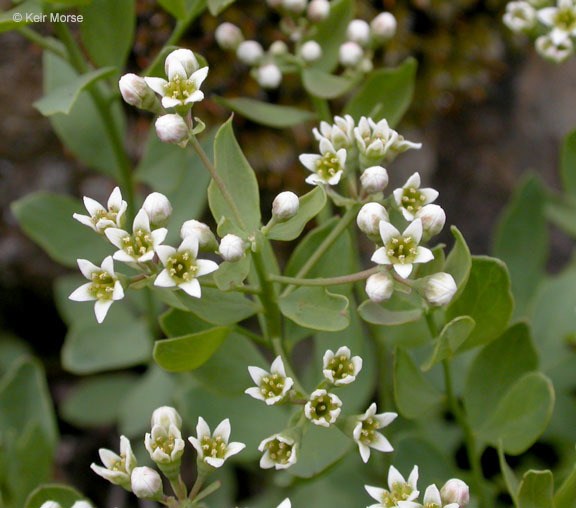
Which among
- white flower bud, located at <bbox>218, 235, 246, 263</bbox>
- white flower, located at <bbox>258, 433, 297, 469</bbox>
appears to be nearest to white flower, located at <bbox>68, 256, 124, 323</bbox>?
white flower bud, located at <bbox>218, 235, 246, 263</bbox>

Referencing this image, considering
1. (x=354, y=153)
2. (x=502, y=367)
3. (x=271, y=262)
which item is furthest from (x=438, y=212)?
(x=502, y=367)

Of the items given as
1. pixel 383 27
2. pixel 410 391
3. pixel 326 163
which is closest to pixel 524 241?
pixel 383 27

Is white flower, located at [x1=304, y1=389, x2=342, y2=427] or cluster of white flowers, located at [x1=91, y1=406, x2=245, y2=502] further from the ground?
white flower, located at [x1=304, y1=389, x2=342, y2=427]

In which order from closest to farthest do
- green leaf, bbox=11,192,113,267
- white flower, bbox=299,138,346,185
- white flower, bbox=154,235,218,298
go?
white flower, bbox=154,235,218,298 < white flower, bbox=299,138,346,185 < green leaf, bbox=11,192,113,267

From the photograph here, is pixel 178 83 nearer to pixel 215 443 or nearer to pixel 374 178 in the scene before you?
pixel 374 178

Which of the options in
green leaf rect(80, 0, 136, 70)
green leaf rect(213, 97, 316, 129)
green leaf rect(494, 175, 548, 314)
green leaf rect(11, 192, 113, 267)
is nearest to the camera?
green leaf rect(80, 0, 136, 70)

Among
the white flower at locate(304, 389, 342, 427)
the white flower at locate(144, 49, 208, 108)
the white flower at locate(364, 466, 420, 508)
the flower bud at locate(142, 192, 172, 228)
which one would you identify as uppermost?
the white flower at locate(144, 49, 208, 108)

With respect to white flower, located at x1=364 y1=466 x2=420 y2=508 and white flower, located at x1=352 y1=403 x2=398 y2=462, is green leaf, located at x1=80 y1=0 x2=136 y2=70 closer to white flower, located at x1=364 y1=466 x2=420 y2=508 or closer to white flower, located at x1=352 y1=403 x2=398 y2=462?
white flower, located at x1=352 y1=403 x2=398 y2=462

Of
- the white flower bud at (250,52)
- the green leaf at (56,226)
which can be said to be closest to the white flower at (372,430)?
the white flower bud at (250,52)
